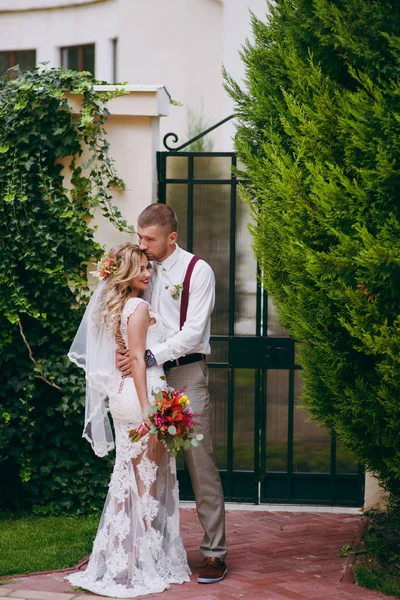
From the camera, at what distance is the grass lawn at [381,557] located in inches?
191

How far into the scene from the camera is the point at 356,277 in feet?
14.8

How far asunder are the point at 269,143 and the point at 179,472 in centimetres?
272

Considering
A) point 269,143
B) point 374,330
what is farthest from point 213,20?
point 374,330

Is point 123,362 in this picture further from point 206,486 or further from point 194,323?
point 206,486

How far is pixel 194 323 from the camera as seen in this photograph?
4.98m

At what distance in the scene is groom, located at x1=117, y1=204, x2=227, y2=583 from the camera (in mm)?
4984

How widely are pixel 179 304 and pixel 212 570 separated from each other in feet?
4.93

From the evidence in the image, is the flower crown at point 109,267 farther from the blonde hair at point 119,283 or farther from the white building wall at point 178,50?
the white building wall at point 178,50

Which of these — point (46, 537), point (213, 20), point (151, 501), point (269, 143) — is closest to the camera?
point (151, 501)

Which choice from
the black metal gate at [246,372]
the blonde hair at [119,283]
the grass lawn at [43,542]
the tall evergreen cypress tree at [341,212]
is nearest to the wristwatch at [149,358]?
the blonde hair at [119,283]

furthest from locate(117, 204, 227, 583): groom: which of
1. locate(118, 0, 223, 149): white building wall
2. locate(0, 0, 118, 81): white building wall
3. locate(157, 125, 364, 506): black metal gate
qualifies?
locate(0, 0, 118, 81): white building wall

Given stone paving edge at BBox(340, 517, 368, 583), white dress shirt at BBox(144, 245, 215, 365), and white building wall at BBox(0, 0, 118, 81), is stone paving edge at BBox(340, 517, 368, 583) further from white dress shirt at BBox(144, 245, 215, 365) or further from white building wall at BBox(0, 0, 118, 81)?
white building wall at BBox(0, 0, 118, 81)

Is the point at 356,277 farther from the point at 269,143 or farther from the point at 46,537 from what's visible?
the point at 46,537

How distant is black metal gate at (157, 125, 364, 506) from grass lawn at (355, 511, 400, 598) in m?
0.85
